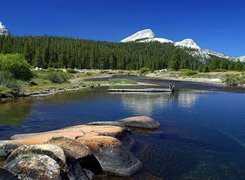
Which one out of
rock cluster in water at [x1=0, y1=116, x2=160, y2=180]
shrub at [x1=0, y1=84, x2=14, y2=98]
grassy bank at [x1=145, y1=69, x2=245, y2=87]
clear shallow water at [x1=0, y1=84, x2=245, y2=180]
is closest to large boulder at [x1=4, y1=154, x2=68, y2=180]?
rock cluster in water at [x1=0, y1=116, x2=160, y2=180]

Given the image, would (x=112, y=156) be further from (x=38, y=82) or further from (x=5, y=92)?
(x=38, y=82)

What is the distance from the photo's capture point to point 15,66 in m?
69.2

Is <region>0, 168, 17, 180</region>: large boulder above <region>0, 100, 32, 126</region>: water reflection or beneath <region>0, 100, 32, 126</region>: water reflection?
above

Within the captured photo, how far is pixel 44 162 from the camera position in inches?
557

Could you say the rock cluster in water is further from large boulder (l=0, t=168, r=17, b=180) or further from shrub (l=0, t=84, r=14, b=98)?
shrub (l=0, t=84, r=14, b=98)

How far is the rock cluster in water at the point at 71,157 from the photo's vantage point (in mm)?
13938

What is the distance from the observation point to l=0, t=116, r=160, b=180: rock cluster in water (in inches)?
549

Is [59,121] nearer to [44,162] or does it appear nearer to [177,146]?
[177,146]

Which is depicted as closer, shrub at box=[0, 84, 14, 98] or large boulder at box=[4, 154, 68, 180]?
large boulder at box=[4, 154, 68, 180]

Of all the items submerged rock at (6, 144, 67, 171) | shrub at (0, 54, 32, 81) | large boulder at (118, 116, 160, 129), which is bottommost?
large boulder at (118, 116, 160, 129)

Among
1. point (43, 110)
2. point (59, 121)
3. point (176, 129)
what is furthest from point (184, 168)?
point (43, 110)

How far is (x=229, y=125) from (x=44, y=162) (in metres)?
22.2

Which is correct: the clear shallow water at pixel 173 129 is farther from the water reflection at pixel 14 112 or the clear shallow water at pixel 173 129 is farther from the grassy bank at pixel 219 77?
the grassy bank at pixel 219 77

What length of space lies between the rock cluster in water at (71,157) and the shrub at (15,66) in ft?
165
